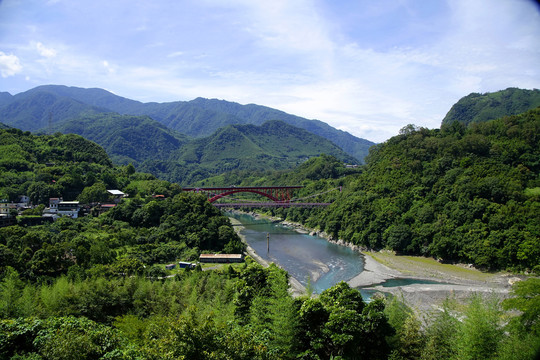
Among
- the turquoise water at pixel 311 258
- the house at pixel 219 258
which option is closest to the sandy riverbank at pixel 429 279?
the turquoise water at pixel 311 258

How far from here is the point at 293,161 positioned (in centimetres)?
10150

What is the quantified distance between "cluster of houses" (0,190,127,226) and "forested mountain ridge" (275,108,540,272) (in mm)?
17217

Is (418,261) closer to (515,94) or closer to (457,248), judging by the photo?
(457,248)

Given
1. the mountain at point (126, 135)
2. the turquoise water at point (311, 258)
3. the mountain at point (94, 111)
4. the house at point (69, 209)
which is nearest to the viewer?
the turquoise water at point (311, 258)

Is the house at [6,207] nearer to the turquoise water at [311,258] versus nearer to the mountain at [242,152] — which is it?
the turquoise water at [311,258]

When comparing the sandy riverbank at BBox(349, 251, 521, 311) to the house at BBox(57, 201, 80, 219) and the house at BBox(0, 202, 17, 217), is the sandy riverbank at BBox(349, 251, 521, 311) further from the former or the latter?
the house at BBox(0, 202, 17, 217)

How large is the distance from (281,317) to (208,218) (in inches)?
611

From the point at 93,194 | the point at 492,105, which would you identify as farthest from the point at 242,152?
the point at 93,194

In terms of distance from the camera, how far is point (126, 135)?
105 m

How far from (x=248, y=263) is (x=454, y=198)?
14.3 metres

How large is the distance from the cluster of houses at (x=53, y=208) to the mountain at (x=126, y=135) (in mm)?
70821

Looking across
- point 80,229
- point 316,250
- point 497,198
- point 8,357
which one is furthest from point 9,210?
point 497,198

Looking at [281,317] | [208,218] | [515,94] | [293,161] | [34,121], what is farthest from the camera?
[34,121]

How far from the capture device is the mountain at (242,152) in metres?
83.6
